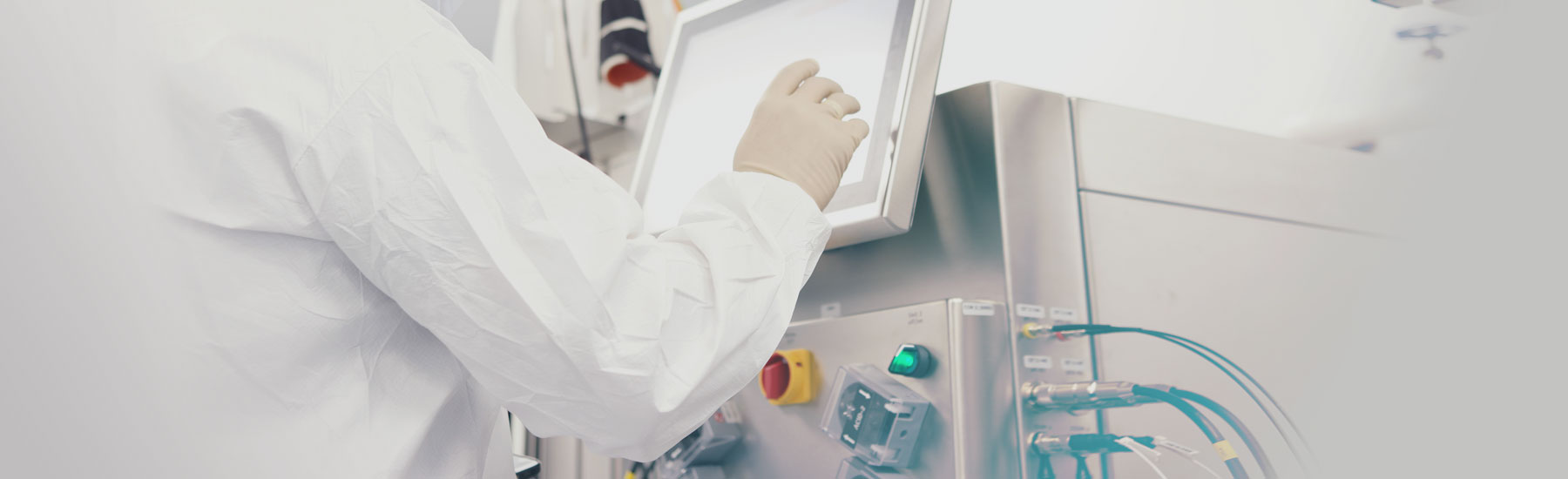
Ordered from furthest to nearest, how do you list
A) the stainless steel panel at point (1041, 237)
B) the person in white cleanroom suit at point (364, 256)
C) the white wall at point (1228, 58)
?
the white wall at point (1228, 58) → the stainless steel panel at point (1041, 237) → the person in white cleanroom suit at point (364, 256)

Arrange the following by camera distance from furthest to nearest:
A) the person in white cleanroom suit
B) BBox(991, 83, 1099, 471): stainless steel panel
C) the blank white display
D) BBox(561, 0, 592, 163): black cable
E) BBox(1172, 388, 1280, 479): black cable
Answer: BBox(561, 0, 592, 163): black cable < the blank white display < BBox(991, 83, 1099, 471): stainless steel panel < BBox(1172, 388, 1280, 479): black cable < the person in white cleanroom suit

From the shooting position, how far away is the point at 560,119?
168 centimetres

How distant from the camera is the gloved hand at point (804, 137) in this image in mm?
742

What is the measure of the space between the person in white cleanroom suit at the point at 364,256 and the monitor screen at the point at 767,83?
287mm

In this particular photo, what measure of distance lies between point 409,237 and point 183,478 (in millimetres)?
178

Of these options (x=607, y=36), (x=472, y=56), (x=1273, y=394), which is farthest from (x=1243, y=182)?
(x=607, y=36)

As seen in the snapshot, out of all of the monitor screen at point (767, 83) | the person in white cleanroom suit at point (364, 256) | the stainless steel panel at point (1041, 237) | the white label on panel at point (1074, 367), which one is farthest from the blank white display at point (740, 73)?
the person in white cleanroom suit at point (364, 256)

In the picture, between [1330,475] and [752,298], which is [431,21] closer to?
[752,298]

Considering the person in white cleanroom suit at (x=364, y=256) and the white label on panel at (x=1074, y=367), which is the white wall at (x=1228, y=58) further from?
the person in white cleanroom suit at (x=364, y=256)

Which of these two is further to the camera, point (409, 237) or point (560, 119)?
point (560, 119)

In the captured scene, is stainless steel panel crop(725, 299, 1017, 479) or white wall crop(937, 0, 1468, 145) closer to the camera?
stainless steel panel crop(725, 299, 1017, 479)

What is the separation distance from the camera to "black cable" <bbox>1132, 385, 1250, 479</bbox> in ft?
2.40

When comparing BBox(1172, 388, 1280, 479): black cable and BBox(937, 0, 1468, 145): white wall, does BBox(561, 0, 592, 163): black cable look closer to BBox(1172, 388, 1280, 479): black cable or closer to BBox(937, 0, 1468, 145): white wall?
BBox(937, 0, 1468, 145): white wall

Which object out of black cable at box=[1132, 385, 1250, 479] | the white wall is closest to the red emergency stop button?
black cable at box=[1132, 385, 1250, 479]
